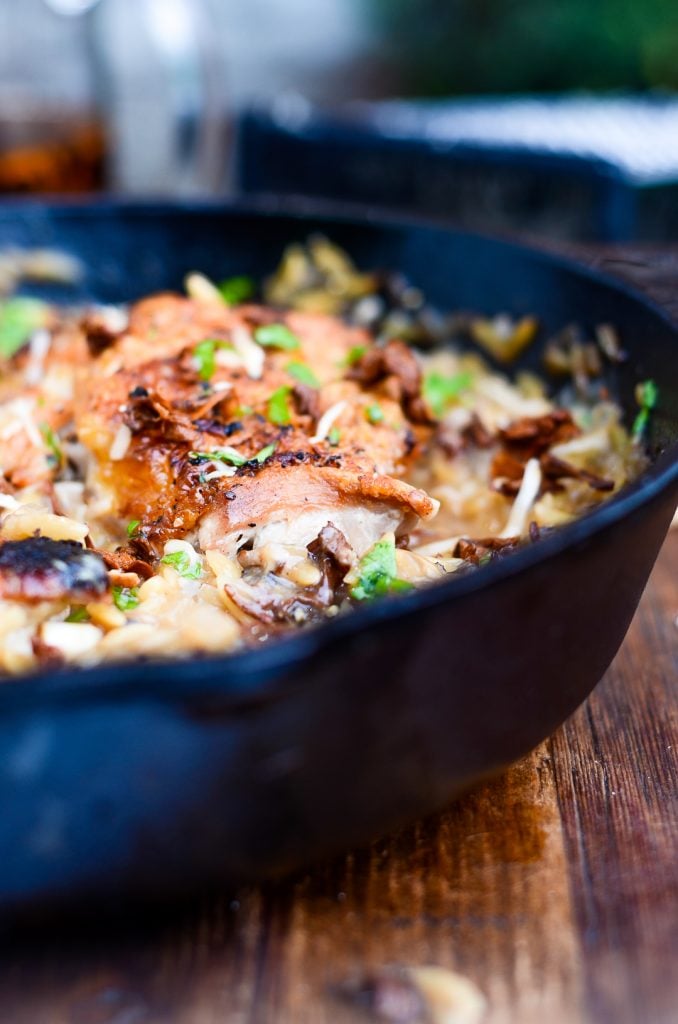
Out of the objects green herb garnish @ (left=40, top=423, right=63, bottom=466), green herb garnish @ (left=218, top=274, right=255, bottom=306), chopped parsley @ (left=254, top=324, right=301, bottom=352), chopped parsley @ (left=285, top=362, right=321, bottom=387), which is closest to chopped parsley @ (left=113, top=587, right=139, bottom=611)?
green herb garnish @ (left=40, top=423, right=63, bottom=466)

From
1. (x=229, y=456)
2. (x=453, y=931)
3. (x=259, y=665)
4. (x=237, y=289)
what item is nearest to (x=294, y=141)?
(x=237, y=289)

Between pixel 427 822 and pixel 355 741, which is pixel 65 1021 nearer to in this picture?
pixel 355 741

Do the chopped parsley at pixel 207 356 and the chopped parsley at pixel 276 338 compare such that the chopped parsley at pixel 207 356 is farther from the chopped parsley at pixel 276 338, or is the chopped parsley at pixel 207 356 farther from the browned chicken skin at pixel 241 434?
the chopped parsley at pixel 276 338

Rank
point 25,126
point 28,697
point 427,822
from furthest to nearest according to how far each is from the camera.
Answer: point 25,126, point 427,822, point 28,697

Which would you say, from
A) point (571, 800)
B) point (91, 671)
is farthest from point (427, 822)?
point (91, 671)

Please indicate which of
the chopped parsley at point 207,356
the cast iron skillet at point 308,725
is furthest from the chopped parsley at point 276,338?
the cast iron skillet at point 308,725

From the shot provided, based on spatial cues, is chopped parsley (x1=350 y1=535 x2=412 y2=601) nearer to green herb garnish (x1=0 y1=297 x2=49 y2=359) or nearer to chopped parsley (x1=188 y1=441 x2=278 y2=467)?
chopped parsley (x1=188 y1=441 x2=278 y2=467)
